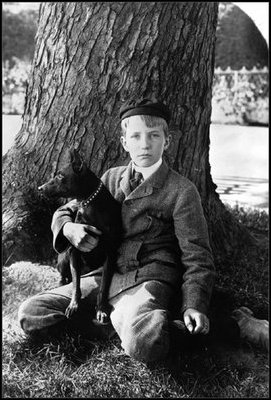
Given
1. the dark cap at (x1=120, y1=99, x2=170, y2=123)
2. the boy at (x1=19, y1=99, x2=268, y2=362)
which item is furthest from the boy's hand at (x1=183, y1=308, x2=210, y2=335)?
the dark cap at (x1=120, y1=99, x2=170, y2=123)

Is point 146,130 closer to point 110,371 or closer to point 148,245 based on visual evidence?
point 148,245

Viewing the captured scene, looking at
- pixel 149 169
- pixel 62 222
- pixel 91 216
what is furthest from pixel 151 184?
pixel 62 222

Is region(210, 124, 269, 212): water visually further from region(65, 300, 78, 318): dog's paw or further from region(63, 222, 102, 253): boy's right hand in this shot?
region(65, 300, 78, 318): dog's paw

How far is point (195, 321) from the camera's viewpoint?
3113 mm

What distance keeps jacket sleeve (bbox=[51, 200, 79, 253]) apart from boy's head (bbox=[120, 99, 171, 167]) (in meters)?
0.40

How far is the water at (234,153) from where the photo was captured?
3.83m

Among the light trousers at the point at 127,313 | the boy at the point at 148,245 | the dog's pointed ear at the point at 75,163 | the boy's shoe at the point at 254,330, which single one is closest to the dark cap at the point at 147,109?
the boy at the point at 148,245

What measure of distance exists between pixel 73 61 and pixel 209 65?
0.76m

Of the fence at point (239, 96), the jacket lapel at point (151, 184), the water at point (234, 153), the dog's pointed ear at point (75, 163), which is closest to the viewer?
the dog's pointed ear at point (75, 163)

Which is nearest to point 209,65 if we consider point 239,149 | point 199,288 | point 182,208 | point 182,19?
point 182,19

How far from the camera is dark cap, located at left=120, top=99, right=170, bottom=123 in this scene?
10.5 feet

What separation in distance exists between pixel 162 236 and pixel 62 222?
1.65 feet

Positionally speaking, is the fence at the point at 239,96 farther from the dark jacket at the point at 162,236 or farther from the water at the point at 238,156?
Answer: the dark jacket at the point at 162,236

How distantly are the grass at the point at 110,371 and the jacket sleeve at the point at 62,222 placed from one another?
43cm
